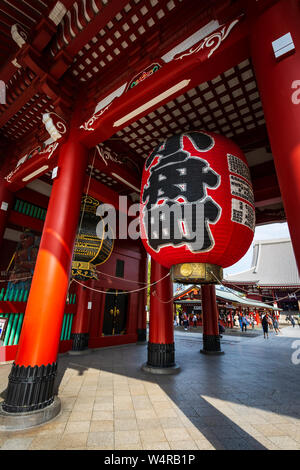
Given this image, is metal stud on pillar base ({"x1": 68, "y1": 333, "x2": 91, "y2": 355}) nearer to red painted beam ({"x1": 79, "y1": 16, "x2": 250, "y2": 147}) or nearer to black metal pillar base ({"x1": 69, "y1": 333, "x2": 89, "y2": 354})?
black metal pillar base ({"x1": 69, "y1": 333, "x2": 89, "y2": 354})

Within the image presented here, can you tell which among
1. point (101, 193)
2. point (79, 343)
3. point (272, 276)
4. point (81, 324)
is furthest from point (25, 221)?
point (272, 276)

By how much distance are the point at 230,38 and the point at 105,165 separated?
3.51 m

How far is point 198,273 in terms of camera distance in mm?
2770

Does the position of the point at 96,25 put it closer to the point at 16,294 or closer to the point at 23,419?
the point at 23,419

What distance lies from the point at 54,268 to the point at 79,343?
18.5 feet

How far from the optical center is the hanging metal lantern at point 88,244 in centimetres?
516

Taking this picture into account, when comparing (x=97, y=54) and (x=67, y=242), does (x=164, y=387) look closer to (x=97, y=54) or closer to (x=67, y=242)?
(x=67, y=242)

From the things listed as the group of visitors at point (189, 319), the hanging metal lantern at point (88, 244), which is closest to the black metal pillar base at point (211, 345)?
the hanging metal lantern at point (88, 244)

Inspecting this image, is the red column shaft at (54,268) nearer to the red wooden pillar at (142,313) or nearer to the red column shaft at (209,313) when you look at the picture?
the red column shaft at (209,313)

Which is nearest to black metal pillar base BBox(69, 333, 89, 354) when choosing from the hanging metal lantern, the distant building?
the hanging metal lantern

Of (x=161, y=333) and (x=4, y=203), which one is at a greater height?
(x=4, y=203)

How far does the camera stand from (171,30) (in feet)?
12.0

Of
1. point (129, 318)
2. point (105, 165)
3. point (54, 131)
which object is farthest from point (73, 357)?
point (54, 131)

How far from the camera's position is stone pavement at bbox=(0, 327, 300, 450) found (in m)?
2.68
